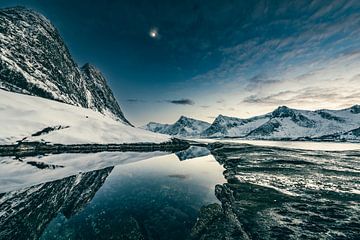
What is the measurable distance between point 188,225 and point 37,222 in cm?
755

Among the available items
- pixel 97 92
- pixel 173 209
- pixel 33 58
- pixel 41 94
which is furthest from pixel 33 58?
pixel 173 209

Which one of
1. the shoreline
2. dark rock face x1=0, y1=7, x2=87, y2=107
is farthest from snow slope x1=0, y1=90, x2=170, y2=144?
dark rock face x1=0, y1=7, x2=87, y2=107

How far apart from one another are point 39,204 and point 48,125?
38.9 metres

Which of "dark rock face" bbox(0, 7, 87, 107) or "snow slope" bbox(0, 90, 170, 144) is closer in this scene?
"snow slope" bbox(0, 90, 170, 144)

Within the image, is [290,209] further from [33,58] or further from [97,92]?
[97,92]

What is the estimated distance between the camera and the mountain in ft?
243

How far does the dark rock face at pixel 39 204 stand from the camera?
30.9 feet

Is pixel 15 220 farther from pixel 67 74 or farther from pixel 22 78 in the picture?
pixel 67 74

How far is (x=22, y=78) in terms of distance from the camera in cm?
7494

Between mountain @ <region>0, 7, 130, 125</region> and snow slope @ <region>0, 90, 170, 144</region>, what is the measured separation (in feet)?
83.4

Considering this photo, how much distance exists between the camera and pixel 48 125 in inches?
1800

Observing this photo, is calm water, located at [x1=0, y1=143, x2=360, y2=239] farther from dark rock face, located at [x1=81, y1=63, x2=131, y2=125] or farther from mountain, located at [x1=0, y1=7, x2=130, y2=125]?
dark rock face, located at [x1=81, y1=63, x2=131, y2=125]

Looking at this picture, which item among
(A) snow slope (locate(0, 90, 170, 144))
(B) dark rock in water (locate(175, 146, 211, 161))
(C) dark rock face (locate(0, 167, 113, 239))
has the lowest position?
(C) dark rock face (locate(0, 167, 113, 239))

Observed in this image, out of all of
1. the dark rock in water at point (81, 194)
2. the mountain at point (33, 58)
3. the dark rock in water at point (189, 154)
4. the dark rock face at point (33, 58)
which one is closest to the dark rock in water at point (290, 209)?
the dark rock in water at point (81, 194)
